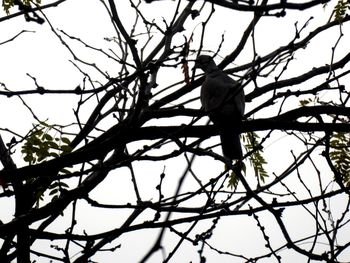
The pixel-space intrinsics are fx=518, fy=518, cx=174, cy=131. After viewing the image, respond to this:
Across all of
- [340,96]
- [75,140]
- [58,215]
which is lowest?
[58,215]

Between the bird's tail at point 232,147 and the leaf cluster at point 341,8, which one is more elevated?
the leaf cluster at point 341,8

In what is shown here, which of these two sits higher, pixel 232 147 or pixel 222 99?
pixel 222 99

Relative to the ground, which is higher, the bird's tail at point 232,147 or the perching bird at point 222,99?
the perching bird at point 222,99

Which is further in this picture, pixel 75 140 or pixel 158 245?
pixel 75 140

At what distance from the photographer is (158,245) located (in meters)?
1.01

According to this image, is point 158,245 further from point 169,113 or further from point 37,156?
point 37,156

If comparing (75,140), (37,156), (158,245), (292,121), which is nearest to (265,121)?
(292,121)

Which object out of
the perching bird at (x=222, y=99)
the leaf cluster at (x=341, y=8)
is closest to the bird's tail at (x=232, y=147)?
the perching bird at (x=222, y=99)

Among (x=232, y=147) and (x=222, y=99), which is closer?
(x=232, y=147)

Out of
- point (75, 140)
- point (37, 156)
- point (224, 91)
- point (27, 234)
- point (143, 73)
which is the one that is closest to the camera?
point (143, 73)

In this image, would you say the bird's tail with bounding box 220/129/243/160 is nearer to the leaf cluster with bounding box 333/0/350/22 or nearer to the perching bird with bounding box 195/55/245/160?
the perching bird with bounding box 195/55/245/160

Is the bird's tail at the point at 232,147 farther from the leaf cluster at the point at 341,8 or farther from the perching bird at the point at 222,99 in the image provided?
the leaf cluster at the point at 341,8

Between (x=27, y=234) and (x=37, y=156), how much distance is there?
565 mm

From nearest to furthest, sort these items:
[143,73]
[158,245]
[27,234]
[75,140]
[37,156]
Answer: [158,245]
[143,73]
[27,234]
[37,156]
[75,140]
